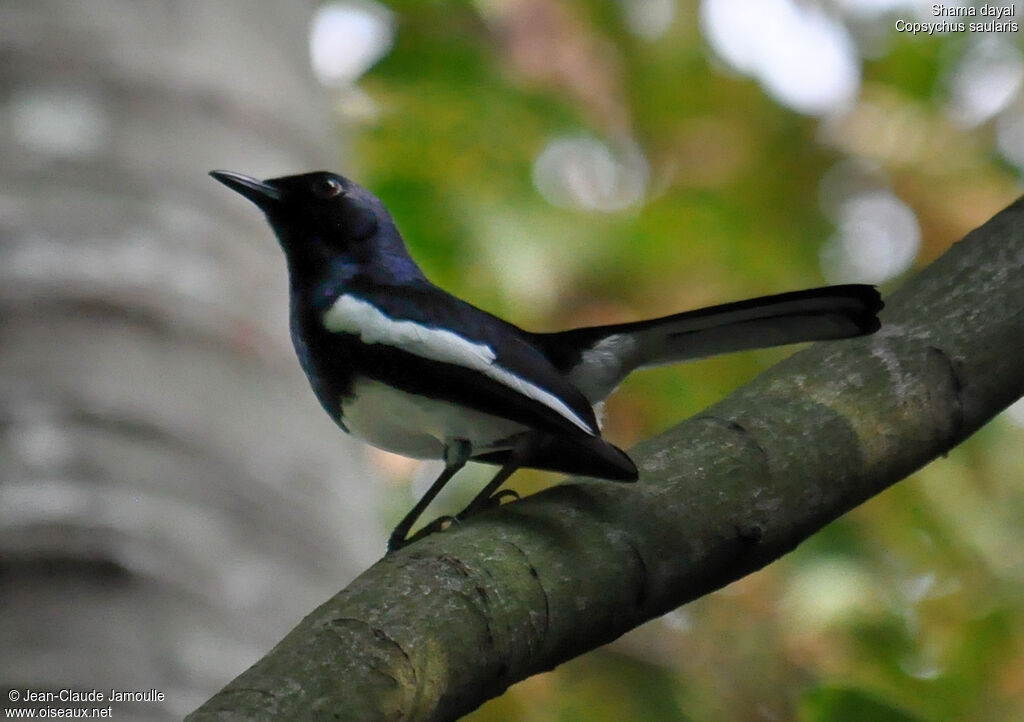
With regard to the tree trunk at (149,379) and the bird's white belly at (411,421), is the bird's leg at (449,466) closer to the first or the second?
the bird's white belly at (411,421)

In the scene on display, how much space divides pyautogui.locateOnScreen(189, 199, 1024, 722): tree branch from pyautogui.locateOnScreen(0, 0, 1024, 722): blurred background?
1.06ft

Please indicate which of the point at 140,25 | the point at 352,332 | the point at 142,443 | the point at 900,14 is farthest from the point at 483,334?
the point at 900,14

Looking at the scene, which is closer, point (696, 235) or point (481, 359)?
point (481, 359)

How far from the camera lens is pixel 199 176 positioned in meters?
2.71

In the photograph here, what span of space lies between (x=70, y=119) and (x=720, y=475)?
5.72 ft

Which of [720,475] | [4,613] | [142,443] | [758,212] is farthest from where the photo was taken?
[758,212]

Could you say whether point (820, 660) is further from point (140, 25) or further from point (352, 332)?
point (140, 25)

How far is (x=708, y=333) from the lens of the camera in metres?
2.21

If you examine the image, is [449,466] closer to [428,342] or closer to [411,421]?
[411,421]

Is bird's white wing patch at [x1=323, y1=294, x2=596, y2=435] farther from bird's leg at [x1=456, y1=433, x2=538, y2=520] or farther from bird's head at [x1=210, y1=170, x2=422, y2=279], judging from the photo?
bird's head at [x1=210, y1=170, x2=422, y2=279]

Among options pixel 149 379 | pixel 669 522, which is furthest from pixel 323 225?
pixel 669 522

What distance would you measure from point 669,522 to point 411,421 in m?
0.72

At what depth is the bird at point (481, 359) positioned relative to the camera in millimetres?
2045

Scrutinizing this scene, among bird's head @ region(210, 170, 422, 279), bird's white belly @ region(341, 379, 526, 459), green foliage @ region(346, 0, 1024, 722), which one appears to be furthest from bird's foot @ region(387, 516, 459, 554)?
green foliage @ region(346, 0, 1024, 722)
